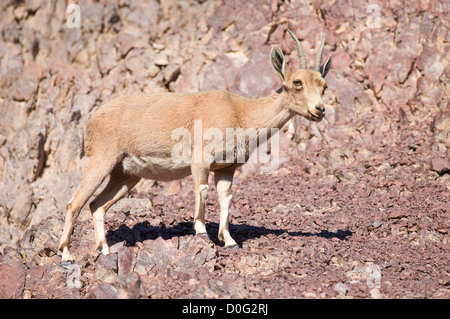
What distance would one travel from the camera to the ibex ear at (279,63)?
9.57 meters

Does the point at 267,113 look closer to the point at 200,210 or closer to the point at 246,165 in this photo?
the point at 200,210

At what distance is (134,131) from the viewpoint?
30.8ft

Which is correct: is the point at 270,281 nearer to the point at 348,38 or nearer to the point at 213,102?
the point at 213,102

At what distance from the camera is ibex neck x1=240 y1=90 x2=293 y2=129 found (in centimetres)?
955

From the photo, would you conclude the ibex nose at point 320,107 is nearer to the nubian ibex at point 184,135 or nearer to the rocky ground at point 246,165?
the nubian ibex at point 184,135

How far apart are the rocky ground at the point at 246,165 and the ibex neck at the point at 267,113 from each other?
209 centimetres

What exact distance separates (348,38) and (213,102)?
775cm

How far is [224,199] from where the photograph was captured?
9617mm

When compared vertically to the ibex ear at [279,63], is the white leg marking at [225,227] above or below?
below

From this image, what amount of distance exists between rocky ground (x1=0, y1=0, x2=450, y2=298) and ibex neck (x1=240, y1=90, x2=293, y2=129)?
2092mm

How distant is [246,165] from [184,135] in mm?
5704

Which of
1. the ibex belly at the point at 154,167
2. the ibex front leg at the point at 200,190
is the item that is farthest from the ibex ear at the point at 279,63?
the ibex belly at the point at 154,167

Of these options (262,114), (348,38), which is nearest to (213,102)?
(262,114)

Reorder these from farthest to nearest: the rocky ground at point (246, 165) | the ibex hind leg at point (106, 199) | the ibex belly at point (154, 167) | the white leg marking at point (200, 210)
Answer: the ibex belly at point (154, 167) → the ibex hind leg at point (106, 199) → the white leg marking at point (200, 210) → the rocky ground at point (246, 165)
